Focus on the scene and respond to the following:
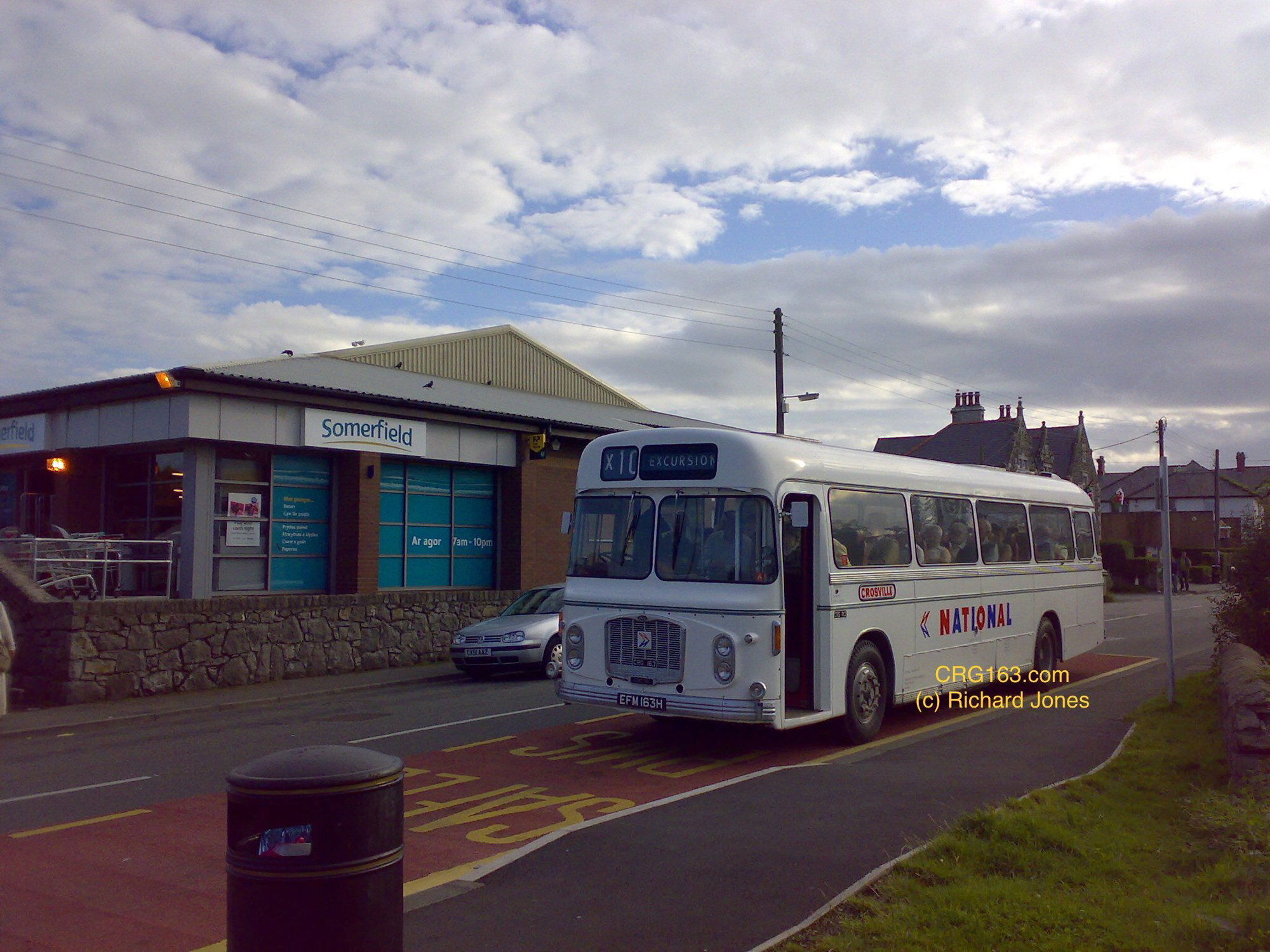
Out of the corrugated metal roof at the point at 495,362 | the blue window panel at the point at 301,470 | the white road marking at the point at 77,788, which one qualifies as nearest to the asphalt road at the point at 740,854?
the white road marking at the point at 77,788

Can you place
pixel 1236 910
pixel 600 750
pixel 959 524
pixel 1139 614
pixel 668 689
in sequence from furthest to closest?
pixel 1139 614 → pixel 959 524 → pixel 600 750 → pixel 668 689 → pixel 1236 910

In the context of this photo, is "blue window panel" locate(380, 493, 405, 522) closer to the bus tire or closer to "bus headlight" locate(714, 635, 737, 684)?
the bus tire

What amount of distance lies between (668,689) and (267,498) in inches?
489

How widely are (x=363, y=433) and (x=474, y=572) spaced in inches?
193

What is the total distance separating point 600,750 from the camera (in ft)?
34.7

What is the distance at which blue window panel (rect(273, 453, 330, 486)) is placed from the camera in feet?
65.9

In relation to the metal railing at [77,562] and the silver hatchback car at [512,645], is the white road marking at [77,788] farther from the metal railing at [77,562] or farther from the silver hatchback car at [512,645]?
the silver hatchback car at [512,645]

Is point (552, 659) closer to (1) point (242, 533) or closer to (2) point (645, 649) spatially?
(1) point (242, 533)

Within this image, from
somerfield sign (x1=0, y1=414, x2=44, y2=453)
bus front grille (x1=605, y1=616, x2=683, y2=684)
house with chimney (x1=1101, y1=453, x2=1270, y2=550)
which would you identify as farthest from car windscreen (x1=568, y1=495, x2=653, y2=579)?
house with chimney (x1=1101, y1=453, x2=1270, y2=550)

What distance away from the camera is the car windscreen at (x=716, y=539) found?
981 centimetres

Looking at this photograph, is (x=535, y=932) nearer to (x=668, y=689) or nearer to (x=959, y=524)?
(x=668, y=689)

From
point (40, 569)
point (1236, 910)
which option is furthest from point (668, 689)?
point (40, 569)

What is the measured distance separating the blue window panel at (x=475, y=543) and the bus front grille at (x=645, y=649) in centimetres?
1381

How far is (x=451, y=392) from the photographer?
A: 3061 centimetres
